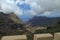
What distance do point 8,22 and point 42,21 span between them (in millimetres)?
635

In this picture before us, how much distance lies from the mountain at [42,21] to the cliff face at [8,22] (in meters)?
0.24

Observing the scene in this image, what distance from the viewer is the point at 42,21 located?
2.30 metres

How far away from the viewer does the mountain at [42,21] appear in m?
2.26

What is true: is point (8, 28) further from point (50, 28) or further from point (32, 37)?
point (50, 28)

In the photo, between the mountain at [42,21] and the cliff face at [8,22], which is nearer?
the cliff face at [8,22]

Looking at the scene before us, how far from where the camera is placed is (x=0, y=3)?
2.12 metres

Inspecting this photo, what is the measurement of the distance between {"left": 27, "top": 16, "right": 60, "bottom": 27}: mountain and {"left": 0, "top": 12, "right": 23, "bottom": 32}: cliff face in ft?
0.80

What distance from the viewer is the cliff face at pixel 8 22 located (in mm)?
2143

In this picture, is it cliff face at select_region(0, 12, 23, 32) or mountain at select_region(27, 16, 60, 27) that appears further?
mountain at select_region(27, 16, 60, 27)

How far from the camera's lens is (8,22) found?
2164mm

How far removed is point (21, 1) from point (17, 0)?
0.07 m

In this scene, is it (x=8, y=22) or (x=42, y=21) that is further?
(x=42, y=21)

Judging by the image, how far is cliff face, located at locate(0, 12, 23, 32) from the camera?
2.14 meters

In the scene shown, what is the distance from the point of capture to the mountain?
226cm
